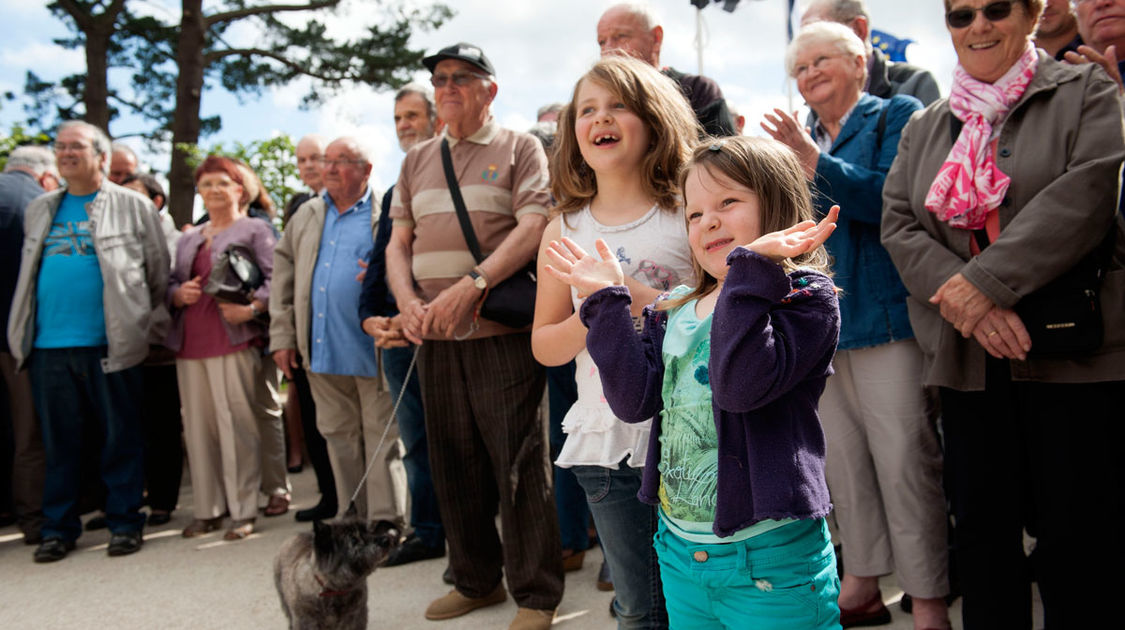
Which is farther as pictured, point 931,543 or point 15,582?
point 15,582

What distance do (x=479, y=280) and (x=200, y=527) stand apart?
3048 millimetres

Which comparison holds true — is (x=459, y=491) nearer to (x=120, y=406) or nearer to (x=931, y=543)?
(x=931, y=543)

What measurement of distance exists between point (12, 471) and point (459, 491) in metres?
3.83

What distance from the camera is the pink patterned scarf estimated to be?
8.13 ft

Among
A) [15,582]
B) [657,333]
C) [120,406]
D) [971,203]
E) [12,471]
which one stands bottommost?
[15,582]

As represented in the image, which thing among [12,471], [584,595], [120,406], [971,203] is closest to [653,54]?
[971,203]

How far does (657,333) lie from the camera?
1960 mm

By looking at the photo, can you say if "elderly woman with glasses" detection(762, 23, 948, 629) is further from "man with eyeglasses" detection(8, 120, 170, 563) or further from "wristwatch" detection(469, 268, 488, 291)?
"man with eyeglasses" detection(8, 120, 170, 563)

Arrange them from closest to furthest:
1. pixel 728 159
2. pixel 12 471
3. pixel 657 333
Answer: pixel 728 159
pixel 657 333
pixel 12 471

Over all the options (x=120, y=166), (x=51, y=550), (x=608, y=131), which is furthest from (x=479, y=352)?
(x=120, y=166)

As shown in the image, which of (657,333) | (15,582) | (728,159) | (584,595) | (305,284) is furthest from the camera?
(305,284)

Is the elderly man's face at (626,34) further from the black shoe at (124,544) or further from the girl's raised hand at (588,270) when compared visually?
the black shoe at (124,544)

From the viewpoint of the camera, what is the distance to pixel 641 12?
143 inches

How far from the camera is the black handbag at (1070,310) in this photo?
7.56ft
